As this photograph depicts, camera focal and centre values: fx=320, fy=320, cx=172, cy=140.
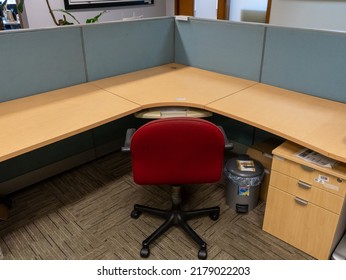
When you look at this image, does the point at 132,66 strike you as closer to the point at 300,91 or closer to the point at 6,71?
the point at 6,71

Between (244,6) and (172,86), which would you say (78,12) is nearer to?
(244,6)

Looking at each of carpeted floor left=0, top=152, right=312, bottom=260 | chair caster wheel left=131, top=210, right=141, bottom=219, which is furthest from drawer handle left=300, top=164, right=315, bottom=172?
chair caster wheel left=131, top=210, right=141, bottom=219

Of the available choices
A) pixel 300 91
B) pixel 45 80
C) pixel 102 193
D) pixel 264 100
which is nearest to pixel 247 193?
pixel 264 100

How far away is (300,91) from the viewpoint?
2.23 meters

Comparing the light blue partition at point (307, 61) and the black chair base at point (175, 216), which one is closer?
the black chair base at point (175, 216)

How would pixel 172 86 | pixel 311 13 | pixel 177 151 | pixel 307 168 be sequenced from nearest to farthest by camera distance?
pixel 177 151, pixel 307 168, pixel 172 86, pixel 311 13

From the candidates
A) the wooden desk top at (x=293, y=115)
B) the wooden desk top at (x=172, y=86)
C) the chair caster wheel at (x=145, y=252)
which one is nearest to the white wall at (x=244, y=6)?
the wooden desk top at (x=172, y=86)

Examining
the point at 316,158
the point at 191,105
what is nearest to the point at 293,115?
the point at 316,158

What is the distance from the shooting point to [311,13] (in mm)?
3783

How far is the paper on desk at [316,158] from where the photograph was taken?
1.65 meters

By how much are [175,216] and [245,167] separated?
569 mm

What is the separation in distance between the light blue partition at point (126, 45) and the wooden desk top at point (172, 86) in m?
0.08

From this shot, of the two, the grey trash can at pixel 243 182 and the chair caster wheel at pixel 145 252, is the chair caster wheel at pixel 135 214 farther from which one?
the grey trash can at pixel 243 182

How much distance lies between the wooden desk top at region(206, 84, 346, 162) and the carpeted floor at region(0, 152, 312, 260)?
0.70 meters
